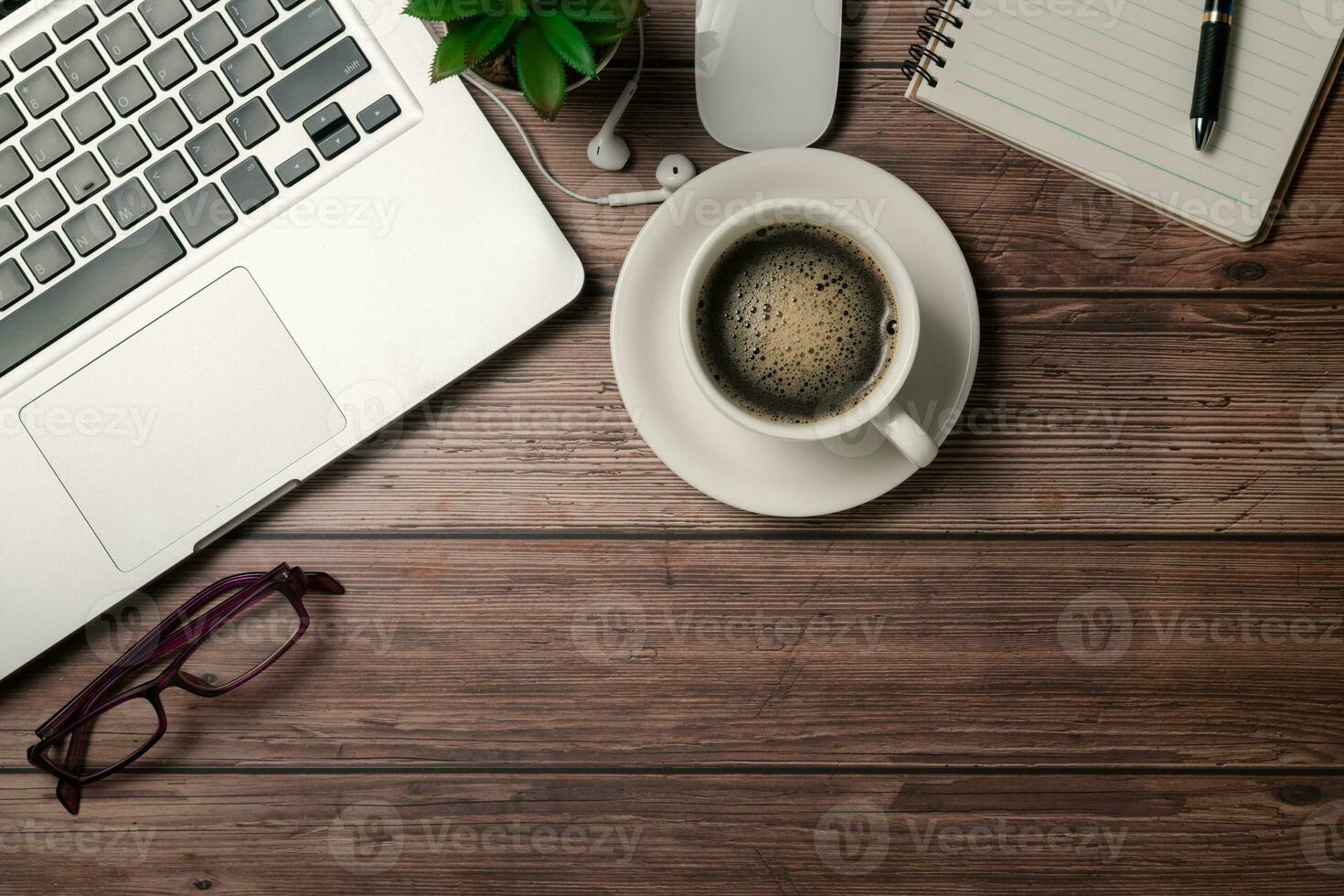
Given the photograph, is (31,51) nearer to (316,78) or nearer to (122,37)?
(122,37)

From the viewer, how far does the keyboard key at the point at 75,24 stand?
2.06 feet

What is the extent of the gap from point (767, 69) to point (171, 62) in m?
0.47

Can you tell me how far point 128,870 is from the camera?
77 centimetres

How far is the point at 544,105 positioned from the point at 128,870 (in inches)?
30.3

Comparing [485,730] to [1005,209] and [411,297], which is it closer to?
[411,297]

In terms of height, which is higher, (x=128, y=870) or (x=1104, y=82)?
(x=1104, y=82)

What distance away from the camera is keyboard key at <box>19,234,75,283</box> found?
0.63 m

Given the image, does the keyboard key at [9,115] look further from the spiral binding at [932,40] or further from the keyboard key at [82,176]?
the spiral binding at [932,40]

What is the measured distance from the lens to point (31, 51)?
0.63 m

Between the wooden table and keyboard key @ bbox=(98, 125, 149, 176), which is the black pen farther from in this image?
keyboard key @ bbox=(98, 125, 149, 176)

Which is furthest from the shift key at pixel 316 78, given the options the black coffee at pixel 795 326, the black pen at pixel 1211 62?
the black pen at pixel 1211 62

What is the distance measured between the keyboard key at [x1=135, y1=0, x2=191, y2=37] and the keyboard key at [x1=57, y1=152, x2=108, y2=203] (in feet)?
0.35

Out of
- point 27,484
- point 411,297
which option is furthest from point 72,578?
point 411,297

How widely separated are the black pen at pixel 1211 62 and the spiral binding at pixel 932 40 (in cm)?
20
